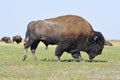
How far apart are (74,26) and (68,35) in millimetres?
614

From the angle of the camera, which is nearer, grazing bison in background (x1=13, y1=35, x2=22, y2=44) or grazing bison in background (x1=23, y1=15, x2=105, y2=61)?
grazing bison in background (x1=23, y1=15, x2=105, y2=61)

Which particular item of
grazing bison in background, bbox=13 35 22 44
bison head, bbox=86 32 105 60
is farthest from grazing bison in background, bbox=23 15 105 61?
grazing bison in background, bbox=13 35 22 44

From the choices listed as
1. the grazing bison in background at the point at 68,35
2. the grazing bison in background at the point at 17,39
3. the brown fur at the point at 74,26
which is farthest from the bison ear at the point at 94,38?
the grazing bison in background at the point at 17,39

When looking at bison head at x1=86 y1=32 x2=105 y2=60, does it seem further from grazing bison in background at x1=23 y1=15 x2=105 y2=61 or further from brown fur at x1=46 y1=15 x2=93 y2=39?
brown fur at x1=46 y1=15 x2=93 y2=39

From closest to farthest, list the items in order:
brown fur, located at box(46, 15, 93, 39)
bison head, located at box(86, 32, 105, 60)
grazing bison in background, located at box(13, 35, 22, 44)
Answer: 1. brown fur, located at box(46, 15, 93, 39)
2. bison head, located at box(86, 32, 105, 60)
3. grazing bison in background, located at box(13, 35, 22, 44)

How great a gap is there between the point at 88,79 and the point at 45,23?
11.0 meters

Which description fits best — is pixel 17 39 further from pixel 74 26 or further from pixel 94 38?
pixel 74 26

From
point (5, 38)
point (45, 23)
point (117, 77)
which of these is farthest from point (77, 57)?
point (5, 38)

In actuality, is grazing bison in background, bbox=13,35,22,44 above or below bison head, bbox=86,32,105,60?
below

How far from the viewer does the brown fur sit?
2447 centimetres

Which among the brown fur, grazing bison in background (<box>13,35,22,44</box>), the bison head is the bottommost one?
grazing bison in background (<box>13,35,22,44</box>)

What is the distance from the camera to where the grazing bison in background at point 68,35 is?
80.4 ft

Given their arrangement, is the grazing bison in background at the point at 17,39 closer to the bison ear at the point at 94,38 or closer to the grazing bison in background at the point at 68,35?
the grazing bison in background at the point at 68,35

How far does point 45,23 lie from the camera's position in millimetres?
24969
